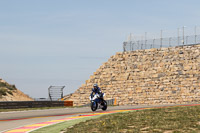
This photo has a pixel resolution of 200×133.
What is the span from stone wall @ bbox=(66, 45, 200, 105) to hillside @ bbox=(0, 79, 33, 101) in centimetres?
1250

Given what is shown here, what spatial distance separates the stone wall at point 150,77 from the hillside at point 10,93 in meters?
12.5

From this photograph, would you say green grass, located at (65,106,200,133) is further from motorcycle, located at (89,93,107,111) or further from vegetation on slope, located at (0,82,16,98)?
vegetation on slope, located at (0,82,16,98)

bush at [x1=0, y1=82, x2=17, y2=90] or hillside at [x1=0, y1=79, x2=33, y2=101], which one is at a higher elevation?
bush at [x1=0, y1=82, x2=17, y2=90]

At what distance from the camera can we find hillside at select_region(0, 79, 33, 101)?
59656 mm

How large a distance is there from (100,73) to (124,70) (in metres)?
3.79

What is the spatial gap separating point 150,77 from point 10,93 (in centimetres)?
2570

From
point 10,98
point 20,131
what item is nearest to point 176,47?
point 10,98

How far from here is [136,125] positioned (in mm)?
13297

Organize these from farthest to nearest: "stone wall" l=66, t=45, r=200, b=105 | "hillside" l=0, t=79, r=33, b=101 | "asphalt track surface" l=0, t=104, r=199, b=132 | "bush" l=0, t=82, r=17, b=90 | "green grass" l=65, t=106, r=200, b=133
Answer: "bush" l=0, t=82, r=17, b=90 < "hillside" l=0, t=79, r=33, b=101 < "stone wall" l=66, t=45, r=200, b=105 < "asphalt track surface" l=0, t=104, r=199, b=132 < "green grass" l=65, t=106, r=200, b=133

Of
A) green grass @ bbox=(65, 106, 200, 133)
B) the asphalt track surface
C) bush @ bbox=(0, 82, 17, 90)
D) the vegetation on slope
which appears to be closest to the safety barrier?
the asphalt track surface

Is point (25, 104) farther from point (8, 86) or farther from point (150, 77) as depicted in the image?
point (8, 86)

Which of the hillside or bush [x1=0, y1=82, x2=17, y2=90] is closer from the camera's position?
the hillside

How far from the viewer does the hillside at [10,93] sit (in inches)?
2349

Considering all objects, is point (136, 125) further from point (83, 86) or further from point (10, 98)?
point (10, 98)
